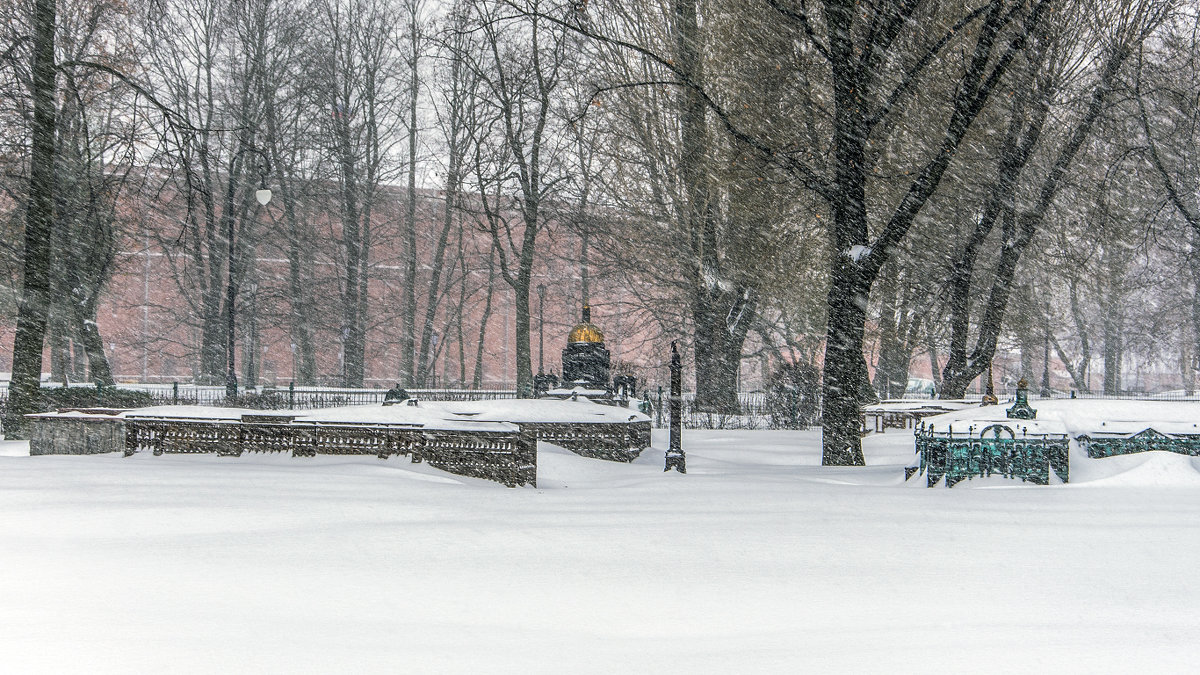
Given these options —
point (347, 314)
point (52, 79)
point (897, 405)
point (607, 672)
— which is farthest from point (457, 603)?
point (347, 314)

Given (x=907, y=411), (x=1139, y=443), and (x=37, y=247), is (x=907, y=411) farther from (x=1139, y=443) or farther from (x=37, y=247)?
(x=37, y=247)

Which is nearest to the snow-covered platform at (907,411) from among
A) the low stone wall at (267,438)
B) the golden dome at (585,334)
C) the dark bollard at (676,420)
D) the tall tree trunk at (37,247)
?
the golden dome at (585,334)

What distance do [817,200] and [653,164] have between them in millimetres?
8950

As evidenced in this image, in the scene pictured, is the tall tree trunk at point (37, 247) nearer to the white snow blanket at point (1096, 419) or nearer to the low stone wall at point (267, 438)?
the low stone wall at point (267, 438)

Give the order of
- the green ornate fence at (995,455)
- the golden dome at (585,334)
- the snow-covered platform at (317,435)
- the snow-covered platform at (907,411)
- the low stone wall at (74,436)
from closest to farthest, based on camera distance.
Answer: the green ornate fence at (995,455)
the snow-covered platform at (317,435)
the low stone wall at (74,436)
the golden dome at (585,334)
the snow-covered platform at (907,411)

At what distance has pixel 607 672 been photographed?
466 cm

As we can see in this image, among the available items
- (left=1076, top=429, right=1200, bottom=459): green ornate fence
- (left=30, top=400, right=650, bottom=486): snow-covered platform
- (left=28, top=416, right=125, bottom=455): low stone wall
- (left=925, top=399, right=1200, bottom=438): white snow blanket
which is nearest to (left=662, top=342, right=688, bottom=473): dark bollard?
(left=30, top=400, right=650, bottom=486): snow-covered platform

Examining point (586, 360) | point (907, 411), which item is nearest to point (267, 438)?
point (586, 360)

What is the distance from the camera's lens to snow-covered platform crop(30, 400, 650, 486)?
12.1 meters

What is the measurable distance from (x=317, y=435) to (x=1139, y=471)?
35.4 ft

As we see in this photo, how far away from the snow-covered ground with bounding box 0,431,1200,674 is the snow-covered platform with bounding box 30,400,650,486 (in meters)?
0.61

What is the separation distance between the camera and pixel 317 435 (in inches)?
519

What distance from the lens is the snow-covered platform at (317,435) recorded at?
1206cm

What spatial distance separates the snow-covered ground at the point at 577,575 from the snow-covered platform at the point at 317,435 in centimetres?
61
